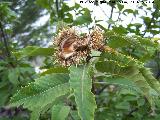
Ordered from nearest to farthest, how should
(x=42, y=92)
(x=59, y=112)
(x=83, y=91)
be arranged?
(x=83, y=91)
(x=42, y=92)
(x=59, y=112)

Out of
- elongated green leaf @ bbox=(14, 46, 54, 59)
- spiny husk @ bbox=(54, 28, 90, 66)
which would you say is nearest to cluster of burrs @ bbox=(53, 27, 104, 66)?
spiny husk @ bbox=(54, 28, 90, 66)

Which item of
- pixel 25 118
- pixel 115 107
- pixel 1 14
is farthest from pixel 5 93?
pixel 115 107

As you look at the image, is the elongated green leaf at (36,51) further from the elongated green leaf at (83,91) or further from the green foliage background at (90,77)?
the elongated green leaf at (83,91)

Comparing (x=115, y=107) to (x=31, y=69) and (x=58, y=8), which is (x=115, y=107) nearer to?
(x=31, y=69)

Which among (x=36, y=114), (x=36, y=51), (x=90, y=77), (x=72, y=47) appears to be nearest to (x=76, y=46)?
(x=72, y=47)

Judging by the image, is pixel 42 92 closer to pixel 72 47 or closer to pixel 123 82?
pixel 72 47

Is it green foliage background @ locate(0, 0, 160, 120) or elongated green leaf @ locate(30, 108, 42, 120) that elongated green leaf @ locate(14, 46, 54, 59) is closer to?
green foliage background @ locate(0, 0, 160, 120)
